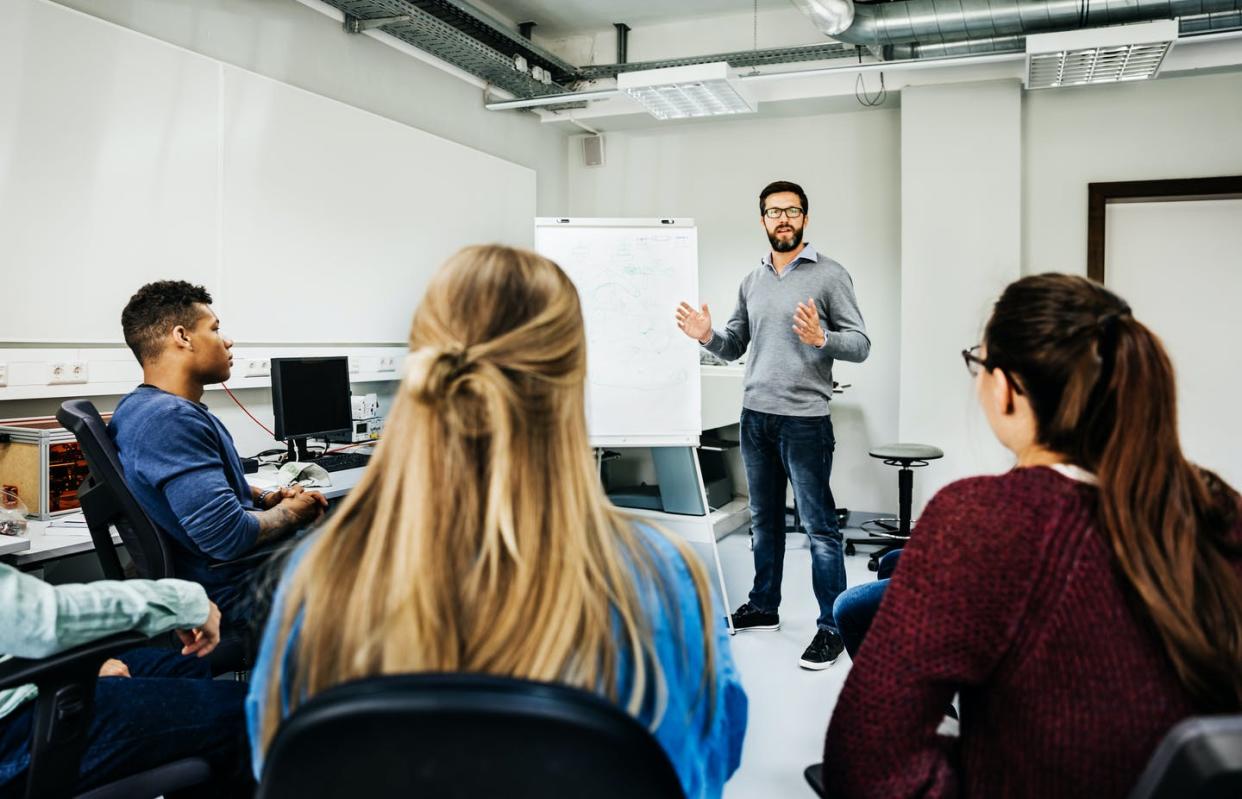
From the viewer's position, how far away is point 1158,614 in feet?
2.93

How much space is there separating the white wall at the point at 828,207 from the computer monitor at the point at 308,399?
283 centimetres

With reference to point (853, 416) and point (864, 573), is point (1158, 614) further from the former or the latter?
point (853, 416)

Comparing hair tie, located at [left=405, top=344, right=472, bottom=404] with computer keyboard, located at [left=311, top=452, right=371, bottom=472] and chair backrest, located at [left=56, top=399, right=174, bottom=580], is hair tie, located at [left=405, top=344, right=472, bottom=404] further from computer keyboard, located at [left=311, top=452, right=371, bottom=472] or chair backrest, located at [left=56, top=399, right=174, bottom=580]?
computer keyboard, located at [left=311, top=452, right=371, bottom=472]

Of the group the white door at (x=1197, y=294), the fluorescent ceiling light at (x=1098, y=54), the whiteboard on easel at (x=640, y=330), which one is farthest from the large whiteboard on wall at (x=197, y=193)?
the white door at (x=1197, y=294)

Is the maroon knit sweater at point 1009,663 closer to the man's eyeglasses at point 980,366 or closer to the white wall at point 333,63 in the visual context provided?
the man's eyeglasses at point 980,366

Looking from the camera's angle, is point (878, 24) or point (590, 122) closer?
point (878, 24)

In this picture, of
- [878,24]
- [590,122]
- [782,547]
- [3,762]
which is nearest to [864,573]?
[782,547]

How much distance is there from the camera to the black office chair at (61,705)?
113cm

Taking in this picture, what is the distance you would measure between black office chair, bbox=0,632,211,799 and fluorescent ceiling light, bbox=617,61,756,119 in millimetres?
3540

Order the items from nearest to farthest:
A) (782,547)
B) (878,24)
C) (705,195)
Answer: (782,547)
(878,24)
(705,195)

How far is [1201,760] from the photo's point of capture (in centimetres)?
75

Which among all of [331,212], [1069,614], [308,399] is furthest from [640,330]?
[1069,614]

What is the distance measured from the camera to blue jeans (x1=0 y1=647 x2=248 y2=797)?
4.07 feet

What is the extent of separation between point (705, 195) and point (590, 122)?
2.87ft
